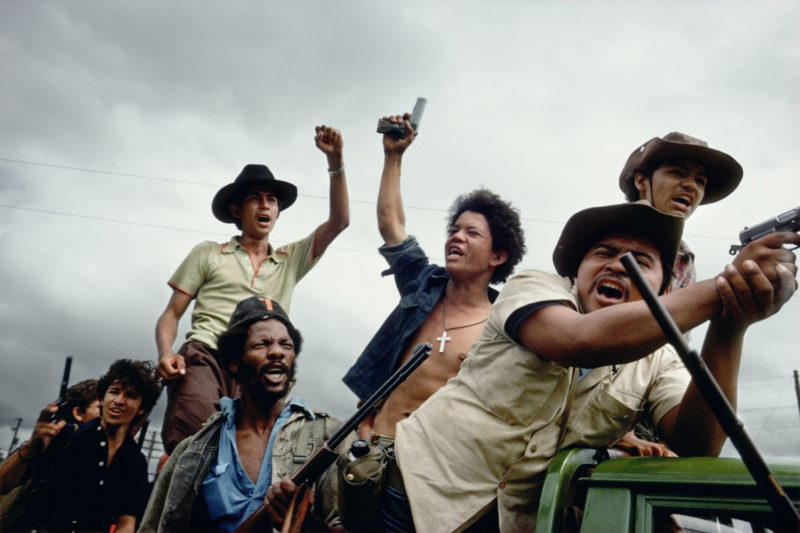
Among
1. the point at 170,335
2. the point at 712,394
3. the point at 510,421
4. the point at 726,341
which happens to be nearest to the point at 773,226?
the point at 726,341

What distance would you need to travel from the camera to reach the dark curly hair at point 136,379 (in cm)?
505

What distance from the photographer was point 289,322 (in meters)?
4.55

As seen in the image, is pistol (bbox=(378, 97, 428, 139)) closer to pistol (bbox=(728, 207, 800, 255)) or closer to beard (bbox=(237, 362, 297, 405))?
beard (bbox=(237, 362, 297, 405))

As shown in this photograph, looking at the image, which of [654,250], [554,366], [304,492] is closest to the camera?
[554,366]

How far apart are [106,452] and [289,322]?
1.51 m

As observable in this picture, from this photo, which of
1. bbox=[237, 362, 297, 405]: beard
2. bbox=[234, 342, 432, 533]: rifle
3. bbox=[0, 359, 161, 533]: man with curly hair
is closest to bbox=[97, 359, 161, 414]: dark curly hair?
bbox=[0, 359, 161, 533]: man with curly hair

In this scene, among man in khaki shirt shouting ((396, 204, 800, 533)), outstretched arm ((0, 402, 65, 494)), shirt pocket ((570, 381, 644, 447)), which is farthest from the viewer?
outstretched arm ((0, 402, 65, 494))

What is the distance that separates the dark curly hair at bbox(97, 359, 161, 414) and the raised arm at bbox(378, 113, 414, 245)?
216cm

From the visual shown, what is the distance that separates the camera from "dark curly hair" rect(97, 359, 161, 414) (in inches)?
199

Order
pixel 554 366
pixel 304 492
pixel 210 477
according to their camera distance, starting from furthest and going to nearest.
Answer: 1. pixel 210 477
2. pixel 304 492
3. pixel 554 366

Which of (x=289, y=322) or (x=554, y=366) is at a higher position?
(x=289, y=322)

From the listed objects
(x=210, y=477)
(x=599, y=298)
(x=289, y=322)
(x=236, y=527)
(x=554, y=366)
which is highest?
(x=289, y=322)

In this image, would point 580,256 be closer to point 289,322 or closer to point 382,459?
point 382,459

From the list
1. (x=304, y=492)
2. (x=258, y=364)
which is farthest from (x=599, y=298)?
(x=258, y=364)
